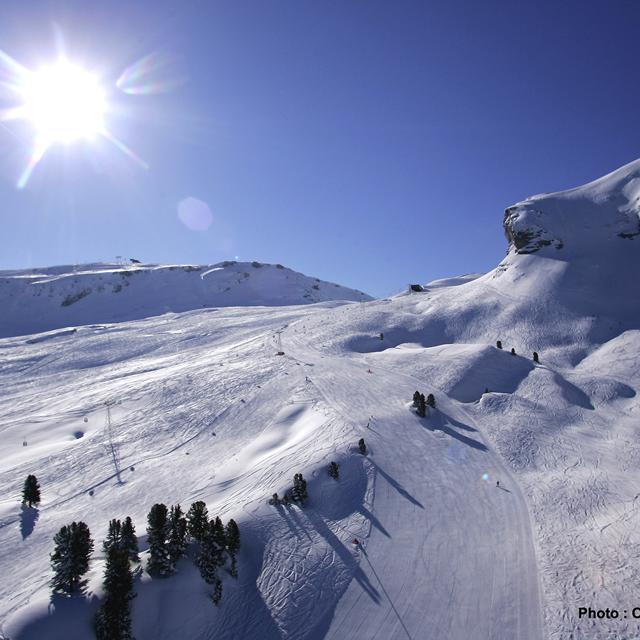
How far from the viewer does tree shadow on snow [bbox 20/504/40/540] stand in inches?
926

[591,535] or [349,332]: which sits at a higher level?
[349,332]

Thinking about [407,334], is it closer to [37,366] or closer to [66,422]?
[66,422]

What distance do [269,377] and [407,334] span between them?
27.4m

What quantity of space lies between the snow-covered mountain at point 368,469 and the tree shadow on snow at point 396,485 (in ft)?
0.49

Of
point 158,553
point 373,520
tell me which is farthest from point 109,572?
point 373,520

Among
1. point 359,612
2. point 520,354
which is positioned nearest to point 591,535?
point 359,612

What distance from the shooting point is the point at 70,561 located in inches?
648

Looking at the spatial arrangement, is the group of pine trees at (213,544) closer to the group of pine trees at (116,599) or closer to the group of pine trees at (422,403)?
the group of pine trees at (116,599)

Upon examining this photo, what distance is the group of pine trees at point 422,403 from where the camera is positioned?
36375 millimetres

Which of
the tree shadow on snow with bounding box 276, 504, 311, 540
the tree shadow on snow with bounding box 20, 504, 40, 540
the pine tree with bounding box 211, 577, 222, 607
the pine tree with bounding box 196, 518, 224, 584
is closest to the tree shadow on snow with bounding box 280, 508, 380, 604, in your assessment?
the tree shadow on snow with bounding box 276, 504, 311, 540

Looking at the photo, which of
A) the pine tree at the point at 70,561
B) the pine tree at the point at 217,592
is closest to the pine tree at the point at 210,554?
the pine tree at the point at 217,592

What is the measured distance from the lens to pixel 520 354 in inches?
2173

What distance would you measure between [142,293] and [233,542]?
414ft

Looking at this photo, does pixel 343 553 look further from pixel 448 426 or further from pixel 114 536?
pixel 448 426
